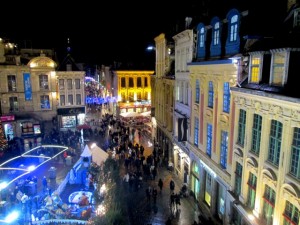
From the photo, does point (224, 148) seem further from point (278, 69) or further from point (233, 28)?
point (233, 28)

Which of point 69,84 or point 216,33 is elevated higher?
point 216,33

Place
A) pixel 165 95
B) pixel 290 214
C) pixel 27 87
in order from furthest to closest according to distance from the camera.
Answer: pixel 27 87 → pixel 165 95 → pixel 290 214

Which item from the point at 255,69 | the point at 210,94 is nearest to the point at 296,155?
the point at 255,69

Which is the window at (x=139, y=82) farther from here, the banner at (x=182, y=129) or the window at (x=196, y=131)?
the window at (x=196, y=131)

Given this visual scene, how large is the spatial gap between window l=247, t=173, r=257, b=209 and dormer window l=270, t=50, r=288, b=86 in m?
4.54

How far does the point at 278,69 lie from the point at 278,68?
0.13ft

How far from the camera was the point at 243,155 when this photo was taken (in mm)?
13062

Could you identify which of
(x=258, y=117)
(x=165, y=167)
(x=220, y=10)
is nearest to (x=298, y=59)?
(x=258, y=117)

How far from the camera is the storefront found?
1549 inches

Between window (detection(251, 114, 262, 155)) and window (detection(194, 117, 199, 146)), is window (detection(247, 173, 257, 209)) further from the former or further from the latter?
window (detection(194, 117, 199, 146))

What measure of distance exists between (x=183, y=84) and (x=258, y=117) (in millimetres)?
11629

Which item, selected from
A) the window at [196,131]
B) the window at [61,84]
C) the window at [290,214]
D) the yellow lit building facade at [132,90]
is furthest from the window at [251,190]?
the yellow lit building facade at [132,90]

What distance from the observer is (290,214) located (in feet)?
32.1

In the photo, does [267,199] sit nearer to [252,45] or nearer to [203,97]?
[252,45]
